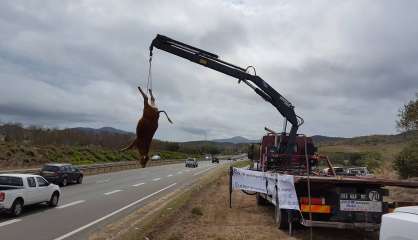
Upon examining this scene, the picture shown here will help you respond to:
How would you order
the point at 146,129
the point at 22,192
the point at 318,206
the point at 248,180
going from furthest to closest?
the point at 22,192 → the point at 248,180 → the point at 318,206 → the point at 146,129

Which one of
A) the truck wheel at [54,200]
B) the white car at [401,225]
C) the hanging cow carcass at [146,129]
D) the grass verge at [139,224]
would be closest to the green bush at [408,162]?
the grass verge at [139,224]

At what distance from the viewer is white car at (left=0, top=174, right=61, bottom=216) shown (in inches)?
687

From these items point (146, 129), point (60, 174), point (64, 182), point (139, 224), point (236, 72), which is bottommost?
point (139, 224)

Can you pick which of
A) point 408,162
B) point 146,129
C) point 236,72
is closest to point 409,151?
point 408,162

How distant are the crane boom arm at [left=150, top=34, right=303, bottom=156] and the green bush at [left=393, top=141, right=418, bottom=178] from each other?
16.6 metres

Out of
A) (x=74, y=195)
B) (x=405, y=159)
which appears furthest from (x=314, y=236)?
(x=405, y=159)

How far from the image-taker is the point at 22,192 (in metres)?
18.5

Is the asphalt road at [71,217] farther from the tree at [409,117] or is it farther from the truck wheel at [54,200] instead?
the tree at [409,117]

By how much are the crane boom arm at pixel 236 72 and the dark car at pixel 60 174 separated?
1936 cm

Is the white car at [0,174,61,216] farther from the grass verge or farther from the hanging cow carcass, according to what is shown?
the hanging cow carcass

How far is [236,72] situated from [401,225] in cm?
1335

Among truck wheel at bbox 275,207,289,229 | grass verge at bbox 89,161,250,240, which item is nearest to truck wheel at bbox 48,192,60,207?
grass verge at bbox 89,161,250,240

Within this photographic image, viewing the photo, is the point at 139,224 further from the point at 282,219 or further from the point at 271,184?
the point at 282,219

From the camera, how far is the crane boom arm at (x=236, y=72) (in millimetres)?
16958
